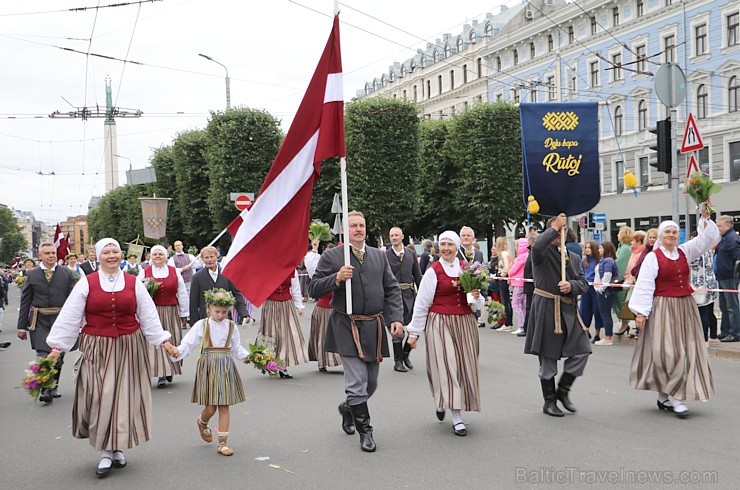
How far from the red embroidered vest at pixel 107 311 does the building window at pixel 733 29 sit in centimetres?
4019

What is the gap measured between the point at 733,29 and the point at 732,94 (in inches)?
131

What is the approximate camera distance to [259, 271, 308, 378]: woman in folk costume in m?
11.0

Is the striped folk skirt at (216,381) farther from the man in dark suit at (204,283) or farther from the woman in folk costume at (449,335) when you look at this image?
the man in dark suit at (204,283)

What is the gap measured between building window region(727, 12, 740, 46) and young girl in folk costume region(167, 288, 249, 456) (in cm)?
3930

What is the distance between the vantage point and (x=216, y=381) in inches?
264

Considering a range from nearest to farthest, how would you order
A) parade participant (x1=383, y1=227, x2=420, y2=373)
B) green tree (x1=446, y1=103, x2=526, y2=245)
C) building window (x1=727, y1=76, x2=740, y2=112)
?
parade participant (x1=383, y1=227, x2=420, y2=373) < green tree (x1=446, y1=103, x2=526, y2=245) < building window (x1=727, y1=76, x2=740, y2=112)

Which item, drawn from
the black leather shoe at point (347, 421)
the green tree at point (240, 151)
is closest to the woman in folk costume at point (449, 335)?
the black leather shoe at point (347, 421)

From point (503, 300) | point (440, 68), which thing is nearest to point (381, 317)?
point (503, 300)

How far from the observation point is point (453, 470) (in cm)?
581

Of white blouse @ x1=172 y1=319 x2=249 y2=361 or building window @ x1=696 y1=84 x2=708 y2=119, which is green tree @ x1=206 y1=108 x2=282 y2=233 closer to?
building window @ x1=696 y1=84 x2=708 y2=119

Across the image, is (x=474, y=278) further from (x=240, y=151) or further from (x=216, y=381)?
(x=240, y=151)

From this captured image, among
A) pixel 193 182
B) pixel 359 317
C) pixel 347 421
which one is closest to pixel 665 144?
pixel 359 317

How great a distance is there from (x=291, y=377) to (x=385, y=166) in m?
26.6

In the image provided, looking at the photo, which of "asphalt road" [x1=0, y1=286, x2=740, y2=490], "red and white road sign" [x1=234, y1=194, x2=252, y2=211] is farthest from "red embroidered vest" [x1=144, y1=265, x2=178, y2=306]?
"red and white road sign" [x1=234, y1=194, x2=252, y2=211]
